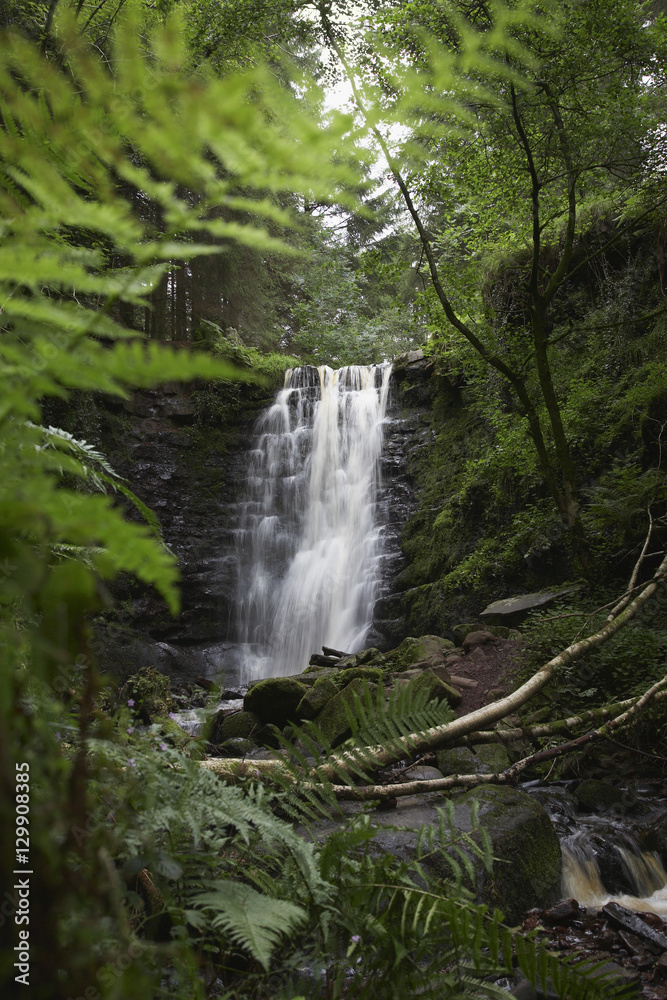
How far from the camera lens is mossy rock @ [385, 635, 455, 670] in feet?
22.7

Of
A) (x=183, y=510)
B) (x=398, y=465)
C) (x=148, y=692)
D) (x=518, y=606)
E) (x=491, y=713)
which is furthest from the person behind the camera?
(x=183, y=510)

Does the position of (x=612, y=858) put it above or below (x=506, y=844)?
below

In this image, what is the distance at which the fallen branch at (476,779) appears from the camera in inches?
95.5

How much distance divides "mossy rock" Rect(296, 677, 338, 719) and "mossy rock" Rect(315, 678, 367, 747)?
0.24m

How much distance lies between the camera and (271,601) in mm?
12242

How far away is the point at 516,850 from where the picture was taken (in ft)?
9.42

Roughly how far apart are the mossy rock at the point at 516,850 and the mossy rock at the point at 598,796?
0.92 meters

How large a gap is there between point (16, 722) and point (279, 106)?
85 cm

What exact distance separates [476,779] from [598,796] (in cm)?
142

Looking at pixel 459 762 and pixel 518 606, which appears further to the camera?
pixel 518 606

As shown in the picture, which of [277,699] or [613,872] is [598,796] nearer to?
[613,872]

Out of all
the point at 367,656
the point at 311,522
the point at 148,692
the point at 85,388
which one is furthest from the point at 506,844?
the point at 311,522

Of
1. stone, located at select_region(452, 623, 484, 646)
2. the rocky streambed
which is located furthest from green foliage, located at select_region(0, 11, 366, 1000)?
stone, located at select_region(452, 623, 484, 646)

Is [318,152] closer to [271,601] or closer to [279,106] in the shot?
[279,106]
